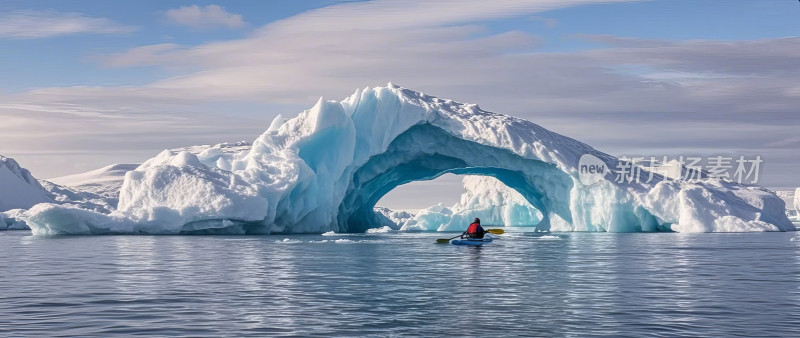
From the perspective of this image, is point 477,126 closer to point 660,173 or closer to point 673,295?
point 660,173

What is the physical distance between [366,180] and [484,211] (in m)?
42.4

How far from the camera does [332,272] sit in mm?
20500

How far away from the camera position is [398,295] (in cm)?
1543

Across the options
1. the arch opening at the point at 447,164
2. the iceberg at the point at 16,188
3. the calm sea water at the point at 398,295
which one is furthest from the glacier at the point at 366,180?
the iceberg at the point at 16,188

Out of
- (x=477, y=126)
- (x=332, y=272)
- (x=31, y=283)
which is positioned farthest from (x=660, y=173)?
(x=31, y=283)

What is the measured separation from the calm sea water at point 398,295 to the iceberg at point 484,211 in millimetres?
60019

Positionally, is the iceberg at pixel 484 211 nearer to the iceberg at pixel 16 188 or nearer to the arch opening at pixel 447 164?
the arch opening at pixel 447 164

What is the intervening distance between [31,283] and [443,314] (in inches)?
373

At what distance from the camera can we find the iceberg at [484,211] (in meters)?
87.2
